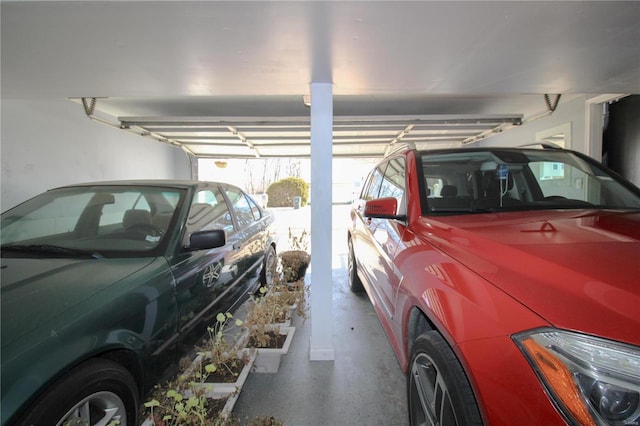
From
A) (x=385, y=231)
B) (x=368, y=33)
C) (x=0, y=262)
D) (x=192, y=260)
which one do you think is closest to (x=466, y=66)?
(x=368, y=33)

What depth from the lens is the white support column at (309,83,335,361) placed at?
2605 mm

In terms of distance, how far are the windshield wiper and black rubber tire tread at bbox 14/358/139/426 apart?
0.80 metres

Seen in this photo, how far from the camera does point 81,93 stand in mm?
3113

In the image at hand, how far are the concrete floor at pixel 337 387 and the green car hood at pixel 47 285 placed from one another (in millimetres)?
1197

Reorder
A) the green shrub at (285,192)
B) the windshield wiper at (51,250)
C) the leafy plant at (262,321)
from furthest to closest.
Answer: the green shrub at (285,192) → the leafy plant at (262,321) → the windshield wiper at (51,250)

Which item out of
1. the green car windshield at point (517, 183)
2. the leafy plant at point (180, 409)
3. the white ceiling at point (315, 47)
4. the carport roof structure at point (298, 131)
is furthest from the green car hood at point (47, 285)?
the carport roof structure at point (298, 131)

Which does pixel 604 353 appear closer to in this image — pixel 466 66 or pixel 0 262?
pixel 466 66

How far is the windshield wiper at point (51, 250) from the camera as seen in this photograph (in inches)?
76.9

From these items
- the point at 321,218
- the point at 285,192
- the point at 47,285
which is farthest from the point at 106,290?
Answer: the point at 285,192

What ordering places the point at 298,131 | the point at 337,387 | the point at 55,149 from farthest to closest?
the point at 298,131
the point at 55,149
the point at 337,387

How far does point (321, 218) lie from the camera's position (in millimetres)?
2646

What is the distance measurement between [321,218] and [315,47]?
130cm

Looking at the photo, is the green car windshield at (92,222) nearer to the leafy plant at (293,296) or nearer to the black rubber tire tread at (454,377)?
the leafy plant at (293,296)

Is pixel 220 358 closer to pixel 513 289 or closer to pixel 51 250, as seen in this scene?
pixel 51 250
